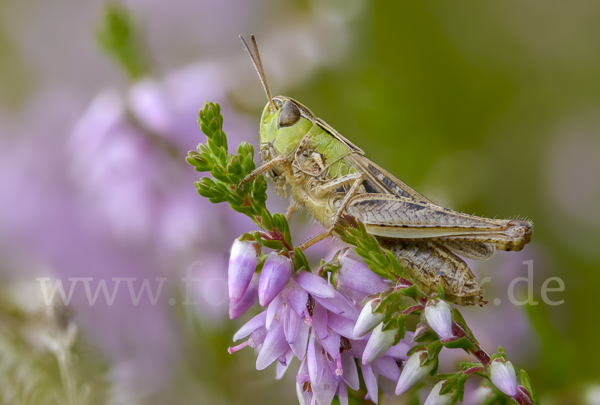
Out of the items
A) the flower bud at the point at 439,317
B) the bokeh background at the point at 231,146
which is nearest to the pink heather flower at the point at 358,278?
the flower bud at the point at 439,317

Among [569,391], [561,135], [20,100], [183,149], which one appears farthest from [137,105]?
[561,135]

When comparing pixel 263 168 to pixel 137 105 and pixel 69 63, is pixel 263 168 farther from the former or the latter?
pixel 69 63

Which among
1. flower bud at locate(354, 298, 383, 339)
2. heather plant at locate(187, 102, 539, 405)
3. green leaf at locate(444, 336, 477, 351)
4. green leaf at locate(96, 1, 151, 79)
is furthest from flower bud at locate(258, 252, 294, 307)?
green leaf at locate(96, 1, 151, 79)

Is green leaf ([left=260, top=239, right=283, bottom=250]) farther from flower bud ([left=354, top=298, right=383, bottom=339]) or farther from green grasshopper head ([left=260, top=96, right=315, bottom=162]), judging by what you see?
green grasshopper head ([left=260, top=96, right=315, bottom=162])

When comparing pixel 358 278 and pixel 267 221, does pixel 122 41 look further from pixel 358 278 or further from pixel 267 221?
pixel 358 278

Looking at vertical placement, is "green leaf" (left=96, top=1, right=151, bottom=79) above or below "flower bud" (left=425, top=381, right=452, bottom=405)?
above

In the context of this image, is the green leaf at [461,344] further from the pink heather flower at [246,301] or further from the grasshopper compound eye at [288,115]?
the grasshopper compound eye at [288,115]
